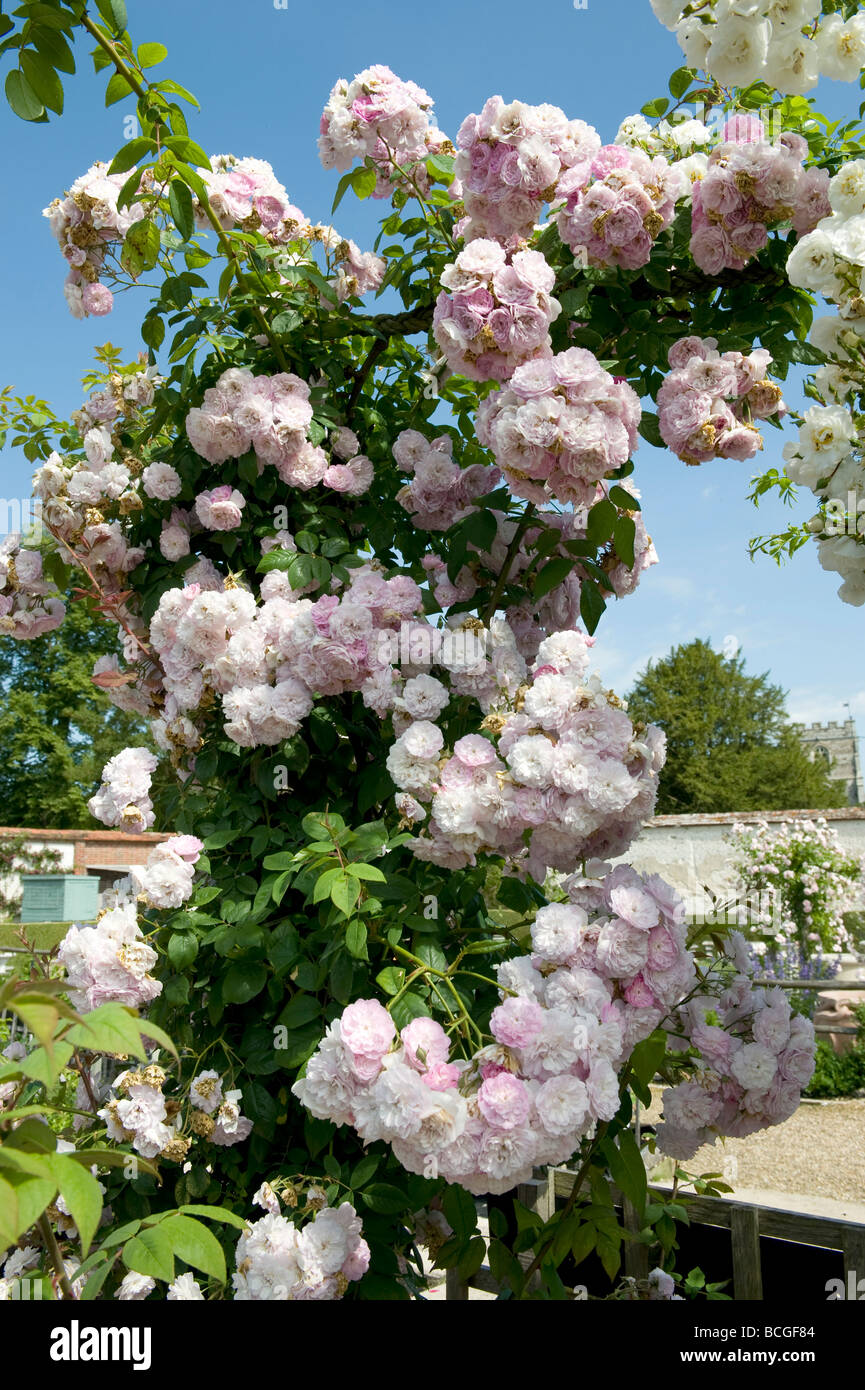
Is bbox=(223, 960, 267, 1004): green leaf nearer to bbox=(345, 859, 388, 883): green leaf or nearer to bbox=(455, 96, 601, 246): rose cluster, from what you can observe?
bbox=(345, 859, 388, 883): green leaf

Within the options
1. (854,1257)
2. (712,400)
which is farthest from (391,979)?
(854,1257)

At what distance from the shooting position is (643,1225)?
2.24m

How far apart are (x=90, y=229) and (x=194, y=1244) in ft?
6.96

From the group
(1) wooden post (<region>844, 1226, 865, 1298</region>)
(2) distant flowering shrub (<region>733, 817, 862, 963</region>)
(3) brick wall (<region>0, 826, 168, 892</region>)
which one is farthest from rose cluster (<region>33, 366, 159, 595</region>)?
(3) brick wall (<region>0, 826, 168, 892</region>)

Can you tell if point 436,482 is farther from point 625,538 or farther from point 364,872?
point 364,872

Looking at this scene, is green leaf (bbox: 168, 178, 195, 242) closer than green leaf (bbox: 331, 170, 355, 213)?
Yes

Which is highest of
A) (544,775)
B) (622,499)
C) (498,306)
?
(498,306)

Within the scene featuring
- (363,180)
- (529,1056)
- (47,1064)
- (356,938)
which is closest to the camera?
(47,1064)

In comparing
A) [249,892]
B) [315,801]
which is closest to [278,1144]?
[249,892]

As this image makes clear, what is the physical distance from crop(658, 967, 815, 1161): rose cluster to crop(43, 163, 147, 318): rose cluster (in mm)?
2000

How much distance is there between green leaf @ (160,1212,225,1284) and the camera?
87 centimetres

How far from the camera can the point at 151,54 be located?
5.49 feet

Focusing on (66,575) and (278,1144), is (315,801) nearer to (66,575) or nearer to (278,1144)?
(278,1144)
